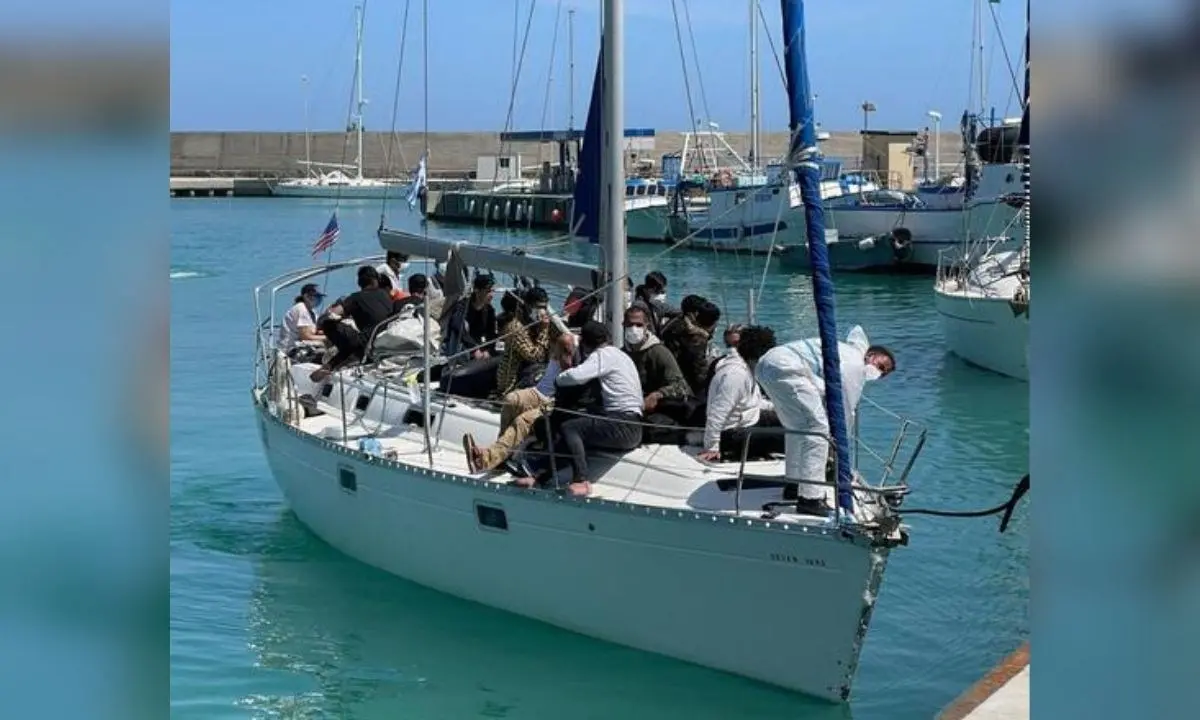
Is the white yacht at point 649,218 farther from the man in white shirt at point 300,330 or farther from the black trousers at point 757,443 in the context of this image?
the black trousers at point 757,443

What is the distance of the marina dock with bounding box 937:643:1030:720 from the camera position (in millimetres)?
8227

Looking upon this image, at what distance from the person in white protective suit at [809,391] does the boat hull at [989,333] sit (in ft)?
62.9

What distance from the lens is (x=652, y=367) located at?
12727 mm

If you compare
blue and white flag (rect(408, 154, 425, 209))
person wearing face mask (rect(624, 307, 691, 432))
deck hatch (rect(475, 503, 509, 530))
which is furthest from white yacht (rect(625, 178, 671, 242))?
deck hatch (rect(475, 503, 509, 530))

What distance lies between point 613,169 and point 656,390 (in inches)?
91.6

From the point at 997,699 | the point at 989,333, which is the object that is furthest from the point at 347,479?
the point at 989,333

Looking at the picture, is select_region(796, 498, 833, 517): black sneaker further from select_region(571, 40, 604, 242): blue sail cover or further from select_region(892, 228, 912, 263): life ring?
select_region(892, 228, 912, 263): life ring

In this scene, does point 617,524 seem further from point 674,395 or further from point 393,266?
point 393,266

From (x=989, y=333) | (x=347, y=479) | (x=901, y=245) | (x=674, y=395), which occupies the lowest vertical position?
(x=347, y=479)

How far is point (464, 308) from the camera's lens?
50.3 ft

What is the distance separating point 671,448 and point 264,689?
12.1ft
